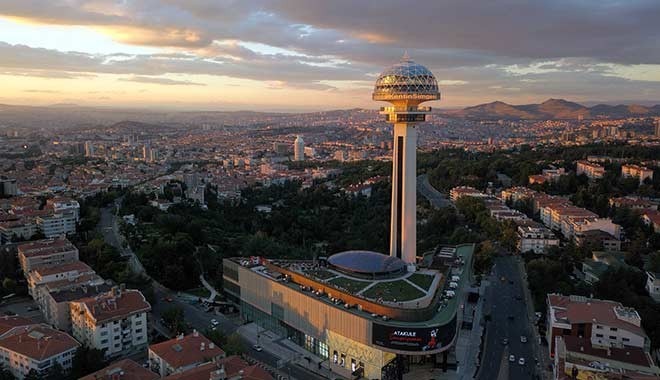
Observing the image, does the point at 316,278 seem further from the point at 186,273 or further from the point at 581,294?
the point at 581,294

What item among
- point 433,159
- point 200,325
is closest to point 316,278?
point 200,325

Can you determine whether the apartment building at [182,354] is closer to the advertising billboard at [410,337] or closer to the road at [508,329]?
the advertising billboard at [410,337]

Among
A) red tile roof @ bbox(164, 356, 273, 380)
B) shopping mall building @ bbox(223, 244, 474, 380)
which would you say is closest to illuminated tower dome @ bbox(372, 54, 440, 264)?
shopping mall building @ bbox(223, 244, 474, 380)

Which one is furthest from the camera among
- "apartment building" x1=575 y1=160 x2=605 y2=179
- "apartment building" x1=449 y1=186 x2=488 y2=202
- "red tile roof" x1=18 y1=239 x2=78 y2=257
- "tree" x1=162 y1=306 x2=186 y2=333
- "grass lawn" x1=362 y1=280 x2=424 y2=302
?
"apartment building" x1=575 y1=160 x2=605 y2=179

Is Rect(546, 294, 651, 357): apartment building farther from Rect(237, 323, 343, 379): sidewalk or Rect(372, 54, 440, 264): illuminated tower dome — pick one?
Rect(237, 323, 343, 379): sidewalk

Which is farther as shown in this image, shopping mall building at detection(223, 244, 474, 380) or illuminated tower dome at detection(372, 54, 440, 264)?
illuminated tower dome at detection(372, 54, 440, 264)
